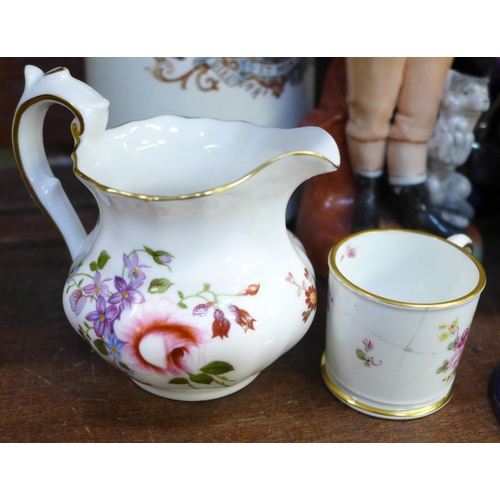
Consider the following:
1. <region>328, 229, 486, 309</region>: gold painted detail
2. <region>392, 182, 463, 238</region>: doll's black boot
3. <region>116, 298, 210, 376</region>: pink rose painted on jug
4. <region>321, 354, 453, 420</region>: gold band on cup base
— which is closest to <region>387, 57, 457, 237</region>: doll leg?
<region>392, 182, 463, 238</region>: doll's black boot

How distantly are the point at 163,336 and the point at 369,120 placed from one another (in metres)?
0.32

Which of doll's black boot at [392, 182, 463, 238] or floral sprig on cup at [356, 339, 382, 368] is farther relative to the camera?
doll's black boot at [392, 182, 463, 238]

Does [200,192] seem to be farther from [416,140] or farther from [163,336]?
[416,140]

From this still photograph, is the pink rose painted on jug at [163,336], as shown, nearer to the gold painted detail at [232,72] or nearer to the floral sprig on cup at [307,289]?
the floral sprig on cup at [307,289]

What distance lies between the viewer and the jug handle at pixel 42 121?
1.49 feet

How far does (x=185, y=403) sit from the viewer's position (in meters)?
0.50

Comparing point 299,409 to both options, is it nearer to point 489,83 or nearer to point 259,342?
point 259,342

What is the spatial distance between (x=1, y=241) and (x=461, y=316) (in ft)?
1.68

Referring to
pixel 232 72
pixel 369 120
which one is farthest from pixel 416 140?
pixel 232 72

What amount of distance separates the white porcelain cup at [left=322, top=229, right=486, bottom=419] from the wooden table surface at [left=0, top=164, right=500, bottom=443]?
0.02 meters

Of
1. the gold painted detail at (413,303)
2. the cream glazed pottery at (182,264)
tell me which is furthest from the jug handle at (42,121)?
the gold painted detail at (413,303)

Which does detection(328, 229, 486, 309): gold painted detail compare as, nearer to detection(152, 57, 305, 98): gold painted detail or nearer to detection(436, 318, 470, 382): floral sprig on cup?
detection(436, 318, 470, 382): floral sprig on cup

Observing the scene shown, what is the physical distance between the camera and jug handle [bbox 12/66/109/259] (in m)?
0.45

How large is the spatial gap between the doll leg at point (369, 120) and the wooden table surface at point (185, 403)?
126 mm
